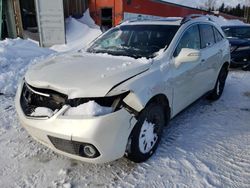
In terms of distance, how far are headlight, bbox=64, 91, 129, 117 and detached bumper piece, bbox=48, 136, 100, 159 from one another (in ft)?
0.96

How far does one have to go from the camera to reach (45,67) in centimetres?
359

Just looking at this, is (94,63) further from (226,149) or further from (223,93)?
(223,93)

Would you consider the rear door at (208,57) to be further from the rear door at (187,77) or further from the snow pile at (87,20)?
the snow pile at (87,20)

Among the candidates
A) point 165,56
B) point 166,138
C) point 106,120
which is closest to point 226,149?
point 166,138

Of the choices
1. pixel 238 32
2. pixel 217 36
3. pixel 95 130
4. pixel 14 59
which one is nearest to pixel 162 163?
pixel 95 130

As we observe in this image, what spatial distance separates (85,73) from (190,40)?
194 centimetres

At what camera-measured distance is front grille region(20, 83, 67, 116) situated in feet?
9.78

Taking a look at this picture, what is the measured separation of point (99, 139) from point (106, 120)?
197 mm

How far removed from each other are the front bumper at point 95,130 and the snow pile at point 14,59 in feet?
10.7

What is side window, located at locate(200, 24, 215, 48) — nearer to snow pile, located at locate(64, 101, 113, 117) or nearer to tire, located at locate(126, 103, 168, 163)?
tire, located at locate(126, 103, 168, 163)

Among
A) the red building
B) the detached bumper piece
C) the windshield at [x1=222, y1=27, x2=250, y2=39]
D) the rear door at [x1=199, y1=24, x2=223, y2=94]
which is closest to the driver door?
the rear door at [x1=199, y1=24, x2=223, y2=94]

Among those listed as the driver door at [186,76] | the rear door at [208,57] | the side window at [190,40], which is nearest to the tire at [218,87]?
the rear door at [208,57]

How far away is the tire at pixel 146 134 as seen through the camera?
10.2ft

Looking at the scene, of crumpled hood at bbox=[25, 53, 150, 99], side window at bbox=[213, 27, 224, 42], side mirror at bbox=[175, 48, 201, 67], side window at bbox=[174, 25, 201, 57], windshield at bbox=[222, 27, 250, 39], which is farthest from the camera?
windshield at bbox=[222, 27, 250, 39]
